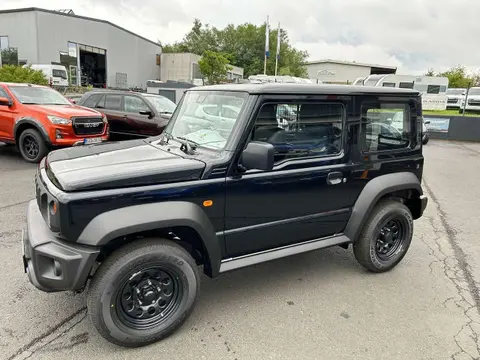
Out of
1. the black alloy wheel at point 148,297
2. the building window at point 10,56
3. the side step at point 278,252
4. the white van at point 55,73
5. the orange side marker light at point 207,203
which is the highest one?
the building window at point 10,56

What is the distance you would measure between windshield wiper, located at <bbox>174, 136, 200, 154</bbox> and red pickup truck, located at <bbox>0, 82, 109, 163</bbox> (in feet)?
15.7

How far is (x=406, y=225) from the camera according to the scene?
3795mm

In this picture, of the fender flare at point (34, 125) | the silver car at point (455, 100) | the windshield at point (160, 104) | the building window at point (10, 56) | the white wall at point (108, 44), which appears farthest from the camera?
the white wall at point (108, 44)

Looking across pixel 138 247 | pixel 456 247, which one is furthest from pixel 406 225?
pixel 138 247

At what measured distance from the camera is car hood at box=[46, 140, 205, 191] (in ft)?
7.61

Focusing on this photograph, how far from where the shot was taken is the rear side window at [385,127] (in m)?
3.34

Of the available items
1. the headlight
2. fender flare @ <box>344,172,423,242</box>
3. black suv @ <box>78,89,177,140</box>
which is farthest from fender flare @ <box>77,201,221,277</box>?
black suv @ <box>78,89,177,140</box>

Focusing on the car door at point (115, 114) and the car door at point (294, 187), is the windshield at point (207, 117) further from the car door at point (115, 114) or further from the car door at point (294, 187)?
the car door at point (115, 114)

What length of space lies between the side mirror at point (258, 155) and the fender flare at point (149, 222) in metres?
0.50

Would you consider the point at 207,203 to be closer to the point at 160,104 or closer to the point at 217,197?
the point at 217,197

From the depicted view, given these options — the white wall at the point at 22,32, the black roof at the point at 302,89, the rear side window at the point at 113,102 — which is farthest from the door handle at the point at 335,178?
the white wall at the point at 22,32

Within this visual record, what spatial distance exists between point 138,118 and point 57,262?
7.60 meters

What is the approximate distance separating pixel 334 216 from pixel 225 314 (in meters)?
1.31

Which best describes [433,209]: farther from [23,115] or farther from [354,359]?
[23,115]
